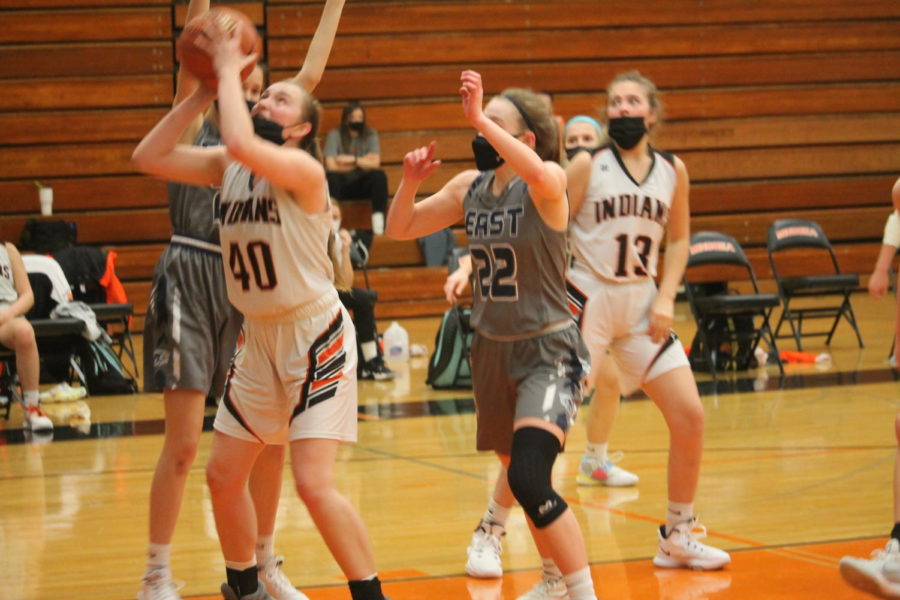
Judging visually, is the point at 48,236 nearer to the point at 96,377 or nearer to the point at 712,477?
the point at 96,377

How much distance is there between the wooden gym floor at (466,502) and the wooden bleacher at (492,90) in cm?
471

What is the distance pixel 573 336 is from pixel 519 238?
34 cm

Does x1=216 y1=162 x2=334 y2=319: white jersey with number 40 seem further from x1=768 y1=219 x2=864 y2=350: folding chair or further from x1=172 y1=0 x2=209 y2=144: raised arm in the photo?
x1=768 y1=219 x2=864 y2=350: folding chair

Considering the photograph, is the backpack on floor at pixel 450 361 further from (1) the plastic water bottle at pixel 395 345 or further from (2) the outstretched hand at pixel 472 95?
(2) the outstretched hand at pixel 472 95

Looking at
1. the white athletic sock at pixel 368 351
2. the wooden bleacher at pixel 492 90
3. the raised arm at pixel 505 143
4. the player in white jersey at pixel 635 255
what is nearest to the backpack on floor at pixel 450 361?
the white athletic sock at pixel 368 351

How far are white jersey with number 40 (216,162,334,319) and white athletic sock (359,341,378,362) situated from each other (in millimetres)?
6112

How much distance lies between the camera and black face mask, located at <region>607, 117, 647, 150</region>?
14.9 ft

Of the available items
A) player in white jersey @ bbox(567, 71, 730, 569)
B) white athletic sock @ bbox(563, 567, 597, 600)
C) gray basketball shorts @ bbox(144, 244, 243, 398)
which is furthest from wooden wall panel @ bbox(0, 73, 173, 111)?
white athletic sock @ bbox(563, 567, 597, 600)

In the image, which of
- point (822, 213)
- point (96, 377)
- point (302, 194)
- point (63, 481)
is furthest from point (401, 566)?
point (822, 213)

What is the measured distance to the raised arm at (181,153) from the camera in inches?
136

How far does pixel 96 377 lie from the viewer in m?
9.22

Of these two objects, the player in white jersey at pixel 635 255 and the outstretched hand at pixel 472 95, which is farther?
the player in white jersey at pixel 635 255

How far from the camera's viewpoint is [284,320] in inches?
138

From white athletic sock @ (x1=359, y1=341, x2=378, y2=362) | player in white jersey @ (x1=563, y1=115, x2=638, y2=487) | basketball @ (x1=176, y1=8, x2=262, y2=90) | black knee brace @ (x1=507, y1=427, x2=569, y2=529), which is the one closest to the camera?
basketball @ (x1=176, y1=8, x2=262, y2=90)
